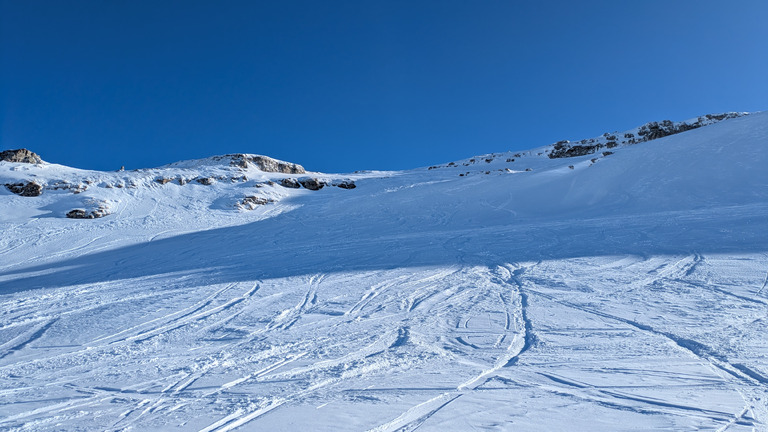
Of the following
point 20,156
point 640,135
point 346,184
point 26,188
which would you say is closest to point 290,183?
point 346,184

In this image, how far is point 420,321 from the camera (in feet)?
18.6

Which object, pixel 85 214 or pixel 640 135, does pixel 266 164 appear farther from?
pixel 640 135

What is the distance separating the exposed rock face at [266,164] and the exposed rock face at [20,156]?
1358cm

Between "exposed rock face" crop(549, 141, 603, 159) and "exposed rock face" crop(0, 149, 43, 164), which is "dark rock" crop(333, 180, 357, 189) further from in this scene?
"exposed rock face" crop(549, 141, 603, 159)

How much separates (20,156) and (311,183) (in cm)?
2087

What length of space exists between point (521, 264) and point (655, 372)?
5463 mm

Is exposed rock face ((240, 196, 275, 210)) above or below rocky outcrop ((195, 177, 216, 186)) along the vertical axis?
below

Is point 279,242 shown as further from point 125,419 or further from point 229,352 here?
point 125,419

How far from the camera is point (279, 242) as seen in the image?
15.0m

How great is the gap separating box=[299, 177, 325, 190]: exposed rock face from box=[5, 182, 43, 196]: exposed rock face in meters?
16.0

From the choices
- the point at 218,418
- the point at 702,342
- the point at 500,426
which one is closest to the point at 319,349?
the point at 218,418

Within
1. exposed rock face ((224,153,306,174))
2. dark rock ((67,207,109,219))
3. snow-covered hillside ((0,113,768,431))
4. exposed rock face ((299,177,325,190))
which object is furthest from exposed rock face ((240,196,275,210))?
exposed rock face ((224,153,306,174))

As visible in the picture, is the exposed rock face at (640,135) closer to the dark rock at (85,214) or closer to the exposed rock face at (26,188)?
the dark rock at (85,214)

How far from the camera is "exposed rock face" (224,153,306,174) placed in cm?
→ 3572
